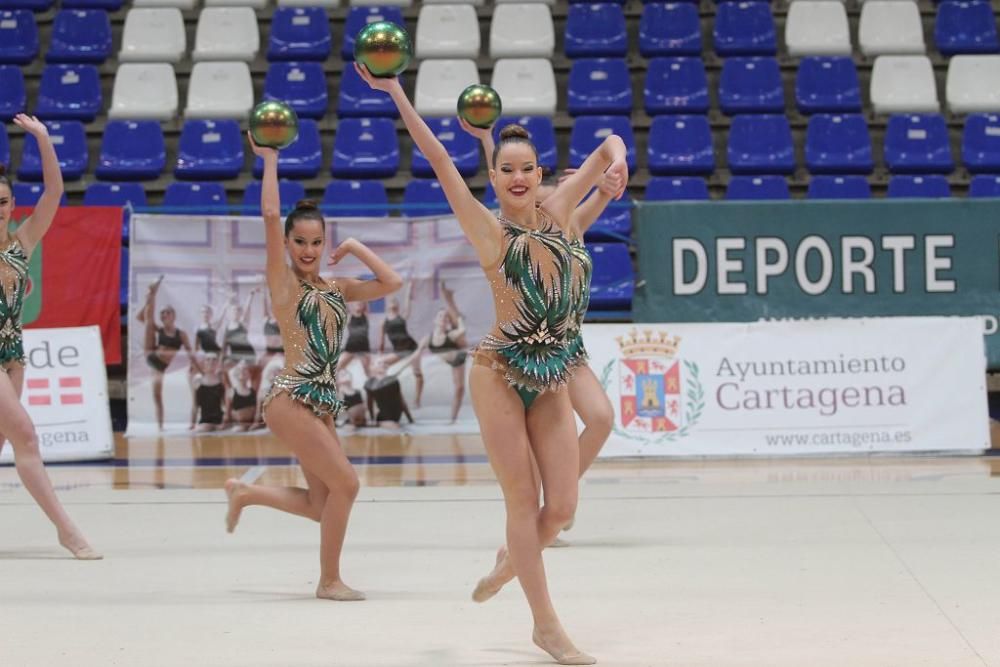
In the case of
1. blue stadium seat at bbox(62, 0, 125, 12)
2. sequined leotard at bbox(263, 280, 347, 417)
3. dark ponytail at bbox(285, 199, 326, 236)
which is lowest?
sequined leotard at bbox(263, 280, 347, 417)

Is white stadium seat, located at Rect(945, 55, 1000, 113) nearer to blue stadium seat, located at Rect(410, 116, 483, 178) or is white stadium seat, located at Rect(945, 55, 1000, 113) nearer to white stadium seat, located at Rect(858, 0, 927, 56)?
white stadium seat, located at Rect(858, 0, 927, 56)

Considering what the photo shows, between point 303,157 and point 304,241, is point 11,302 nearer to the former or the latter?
point 304,241

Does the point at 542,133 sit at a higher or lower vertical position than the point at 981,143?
higher

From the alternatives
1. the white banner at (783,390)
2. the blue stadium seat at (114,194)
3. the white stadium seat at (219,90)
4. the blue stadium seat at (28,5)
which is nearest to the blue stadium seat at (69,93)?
the white stadium seat at (219,90)

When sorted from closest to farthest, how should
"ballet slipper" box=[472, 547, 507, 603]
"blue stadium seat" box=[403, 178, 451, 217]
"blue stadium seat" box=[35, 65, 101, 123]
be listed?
"ballet slipper" box=[472, 547, 507, 603] → "blue stadium seat" box=[403, 178, 451, 217] → "blue stadium seat" box=[35, 65, 101, 123]

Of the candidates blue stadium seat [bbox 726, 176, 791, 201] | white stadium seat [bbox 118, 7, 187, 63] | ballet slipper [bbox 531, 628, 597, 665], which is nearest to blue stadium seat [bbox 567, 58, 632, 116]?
blue stadium seat [bbox 726, 176, 791, 201]

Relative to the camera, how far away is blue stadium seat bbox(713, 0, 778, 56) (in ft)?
43.8

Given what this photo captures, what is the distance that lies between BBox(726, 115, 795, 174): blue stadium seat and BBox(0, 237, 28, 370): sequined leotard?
7.57 m

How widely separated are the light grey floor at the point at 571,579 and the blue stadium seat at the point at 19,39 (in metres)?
7.02

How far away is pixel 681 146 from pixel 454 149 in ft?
6.98

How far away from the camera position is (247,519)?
7.31 meters

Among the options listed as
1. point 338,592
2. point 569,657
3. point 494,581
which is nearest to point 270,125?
point 338,592

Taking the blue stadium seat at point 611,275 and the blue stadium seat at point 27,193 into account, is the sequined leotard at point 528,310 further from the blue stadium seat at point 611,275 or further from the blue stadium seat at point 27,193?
the blue stadium seat at point 27,193

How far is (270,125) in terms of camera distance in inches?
207
